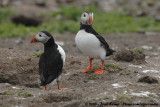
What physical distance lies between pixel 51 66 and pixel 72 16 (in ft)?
27.7

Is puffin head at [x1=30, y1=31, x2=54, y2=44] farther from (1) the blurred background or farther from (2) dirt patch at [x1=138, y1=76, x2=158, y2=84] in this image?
(1) the blurred background

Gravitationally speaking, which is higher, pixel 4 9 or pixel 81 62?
pixel 4 9

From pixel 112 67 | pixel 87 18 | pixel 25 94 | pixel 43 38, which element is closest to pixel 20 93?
pixel 25 94

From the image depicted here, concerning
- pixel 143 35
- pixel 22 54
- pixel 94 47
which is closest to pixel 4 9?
pixel 143 35

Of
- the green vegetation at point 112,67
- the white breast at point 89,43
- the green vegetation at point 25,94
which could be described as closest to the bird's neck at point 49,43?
the white breast at point 89,43

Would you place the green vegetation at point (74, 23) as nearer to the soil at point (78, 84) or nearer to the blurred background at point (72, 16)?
the blurred background at point (72, 16)

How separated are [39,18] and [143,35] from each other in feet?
14.1

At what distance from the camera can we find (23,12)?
13.9 m

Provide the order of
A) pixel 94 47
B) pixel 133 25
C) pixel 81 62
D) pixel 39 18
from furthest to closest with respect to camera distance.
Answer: pixel 39 18, pixel 133 25, pixel 81 62, pixel 94 47

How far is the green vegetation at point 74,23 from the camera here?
39.9 feet

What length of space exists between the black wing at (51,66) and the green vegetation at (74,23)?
19.8 feet

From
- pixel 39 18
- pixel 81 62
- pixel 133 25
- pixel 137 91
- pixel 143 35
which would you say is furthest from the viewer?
pixel 39 18

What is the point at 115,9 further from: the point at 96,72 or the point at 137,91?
the point at 137,91

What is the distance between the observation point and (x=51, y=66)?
5.78 metres
